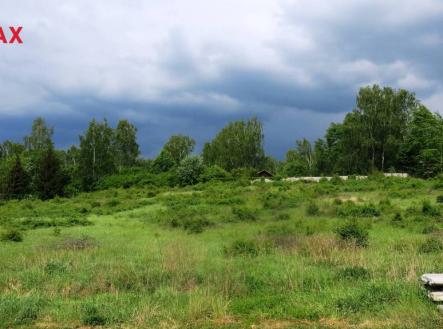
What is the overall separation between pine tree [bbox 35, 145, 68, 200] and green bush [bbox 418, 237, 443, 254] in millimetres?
59726

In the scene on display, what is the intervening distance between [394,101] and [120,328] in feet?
226

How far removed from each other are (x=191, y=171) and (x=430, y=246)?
5185 centimetres

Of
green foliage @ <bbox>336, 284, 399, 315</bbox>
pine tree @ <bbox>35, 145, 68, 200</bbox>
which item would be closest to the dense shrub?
green foliage @ <bbox>336, 284, 399, 315</bbox>

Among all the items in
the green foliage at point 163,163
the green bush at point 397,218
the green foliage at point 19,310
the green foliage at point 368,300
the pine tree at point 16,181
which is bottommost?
the green foliage at point 19,310

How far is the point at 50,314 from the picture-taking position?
9.89 meters

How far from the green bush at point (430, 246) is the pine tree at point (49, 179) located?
196 ft

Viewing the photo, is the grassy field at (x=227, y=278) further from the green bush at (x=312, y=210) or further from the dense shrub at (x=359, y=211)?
the green bush at (x=312, y=210)

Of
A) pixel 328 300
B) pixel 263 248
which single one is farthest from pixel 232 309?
pixel 263 248

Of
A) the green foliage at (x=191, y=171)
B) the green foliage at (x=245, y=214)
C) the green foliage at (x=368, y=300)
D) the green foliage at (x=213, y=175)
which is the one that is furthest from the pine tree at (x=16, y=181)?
the green foliage at (x=368, y=300)

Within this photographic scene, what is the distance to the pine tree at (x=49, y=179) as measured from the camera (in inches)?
2665

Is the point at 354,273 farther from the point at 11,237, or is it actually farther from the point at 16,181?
Answer: the point at 16,181

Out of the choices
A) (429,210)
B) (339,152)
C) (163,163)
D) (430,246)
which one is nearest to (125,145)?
(163,163)

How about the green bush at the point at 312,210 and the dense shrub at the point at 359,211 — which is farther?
the green bush at the point at 312,210

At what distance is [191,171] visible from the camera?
6675 centimetres
